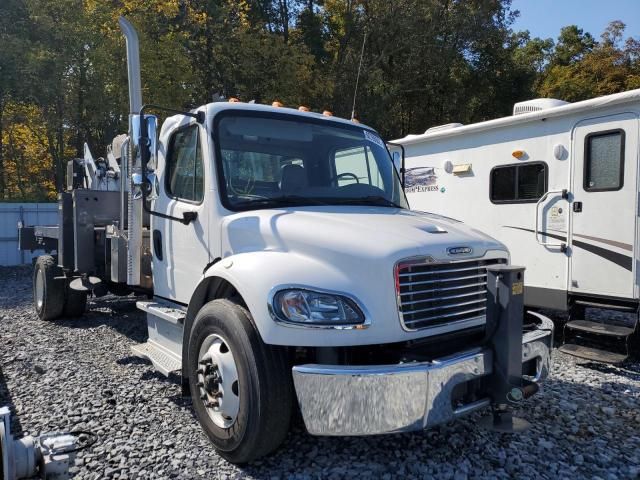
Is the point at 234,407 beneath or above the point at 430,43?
beneath

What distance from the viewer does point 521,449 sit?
11.9ft

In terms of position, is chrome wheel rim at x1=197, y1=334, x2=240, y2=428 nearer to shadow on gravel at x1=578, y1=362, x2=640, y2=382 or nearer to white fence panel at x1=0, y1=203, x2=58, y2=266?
shadow on gravel at x1=578, y1=362, x2=640, y2=382

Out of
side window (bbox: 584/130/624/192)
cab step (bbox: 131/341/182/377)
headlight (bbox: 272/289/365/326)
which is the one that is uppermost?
side window (bbox: 584/130/624/192)

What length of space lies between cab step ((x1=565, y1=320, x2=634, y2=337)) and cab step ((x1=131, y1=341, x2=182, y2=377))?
176 inches

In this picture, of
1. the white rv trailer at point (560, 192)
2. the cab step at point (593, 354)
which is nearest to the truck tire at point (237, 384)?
the cab step at point (593, 354)

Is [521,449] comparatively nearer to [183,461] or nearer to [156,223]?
[183,461]

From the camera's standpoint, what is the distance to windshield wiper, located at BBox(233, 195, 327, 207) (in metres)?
3.84

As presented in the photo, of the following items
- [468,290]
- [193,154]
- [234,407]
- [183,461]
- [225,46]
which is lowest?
[183,461]

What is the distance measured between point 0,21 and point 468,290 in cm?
1806

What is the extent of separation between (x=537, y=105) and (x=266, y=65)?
11.2 m

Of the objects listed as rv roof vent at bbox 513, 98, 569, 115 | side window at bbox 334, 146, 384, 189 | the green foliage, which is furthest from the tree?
side window at bbox 334, 146, 384, 189

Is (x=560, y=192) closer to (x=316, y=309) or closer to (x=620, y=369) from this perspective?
(x=620, y=369)

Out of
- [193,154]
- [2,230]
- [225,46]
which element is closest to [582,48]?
[225,46]

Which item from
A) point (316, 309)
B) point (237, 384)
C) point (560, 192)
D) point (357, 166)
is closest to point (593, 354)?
point (560, 192)
